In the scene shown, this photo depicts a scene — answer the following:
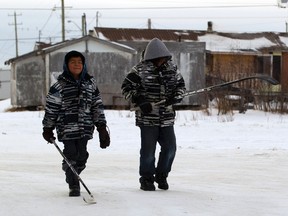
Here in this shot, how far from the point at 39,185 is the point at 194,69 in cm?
3183

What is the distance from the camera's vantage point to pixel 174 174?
420 inches

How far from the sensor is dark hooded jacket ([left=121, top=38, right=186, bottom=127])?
25.7 feet

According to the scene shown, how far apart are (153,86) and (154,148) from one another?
26.9 inches

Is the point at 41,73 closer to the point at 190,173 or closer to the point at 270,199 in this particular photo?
the point at 190,173

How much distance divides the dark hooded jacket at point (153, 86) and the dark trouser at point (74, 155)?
0.78 m

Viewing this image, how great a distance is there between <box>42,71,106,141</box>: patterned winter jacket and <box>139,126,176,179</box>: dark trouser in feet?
2.54

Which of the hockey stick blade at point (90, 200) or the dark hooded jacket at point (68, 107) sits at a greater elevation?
the dark hooded jacket at point (68, 107)

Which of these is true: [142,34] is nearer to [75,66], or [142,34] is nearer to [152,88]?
[152,88]

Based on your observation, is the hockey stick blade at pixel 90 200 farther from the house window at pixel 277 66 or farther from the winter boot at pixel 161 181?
the house window at pixel 277 66

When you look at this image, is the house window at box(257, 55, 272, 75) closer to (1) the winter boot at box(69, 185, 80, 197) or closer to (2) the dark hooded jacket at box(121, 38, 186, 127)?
(2) the dark hooded jacket at box(121, 38, 186, 127)

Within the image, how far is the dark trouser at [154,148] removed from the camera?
7.92 meters

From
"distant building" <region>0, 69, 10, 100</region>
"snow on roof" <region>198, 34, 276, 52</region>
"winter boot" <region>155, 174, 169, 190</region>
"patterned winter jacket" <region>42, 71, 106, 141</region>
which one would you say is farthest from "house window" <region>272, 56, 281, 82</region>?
"patterned winter jacket" <region>42, 71, 106, 141</region>

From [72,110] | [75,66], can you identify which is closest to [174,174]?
[72,110]

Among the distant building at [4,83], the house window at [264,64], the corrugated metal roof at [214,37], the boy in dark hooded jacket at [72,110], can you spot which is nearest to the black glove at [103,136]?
the boy in dark hooded jacket at [72,110]
